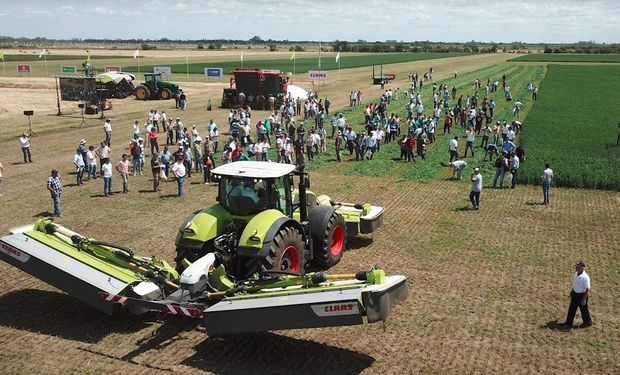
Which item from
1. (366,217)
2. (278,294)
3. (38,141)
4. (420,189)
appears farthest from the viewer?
(38,141)

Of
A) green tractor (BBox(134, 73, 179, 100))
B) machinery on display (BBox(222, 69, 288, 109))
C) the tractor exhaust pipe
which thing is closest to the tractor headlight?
the tractor exhaust pipe

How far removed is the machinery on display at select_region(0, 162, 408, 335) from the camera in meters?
8.45

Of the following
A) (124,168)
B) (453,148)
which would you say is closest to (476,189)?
(453,148)

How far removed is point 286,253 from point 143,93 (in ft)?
130

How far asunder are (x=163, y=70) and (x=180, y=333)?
4239 centimetres

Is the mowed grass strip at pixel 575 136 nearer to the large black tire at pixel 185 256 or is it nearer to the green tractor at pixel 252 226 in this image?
the green tractor at pixel 252 226

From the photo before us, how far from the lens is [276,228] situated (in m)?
10.3

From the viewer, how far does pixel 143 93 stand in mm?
47094

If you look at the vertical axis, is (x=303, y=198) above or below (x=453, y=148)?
above

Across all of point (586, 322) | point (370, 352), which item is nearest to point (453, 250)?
point (586, 322)

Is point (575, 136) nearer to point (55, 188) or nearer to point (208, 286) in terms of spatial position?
point (55, 188)

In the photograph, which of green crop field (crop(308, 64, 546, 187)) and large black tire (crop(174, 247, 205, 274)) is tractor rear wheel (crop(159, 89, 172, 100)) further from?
large black tire (crop(174, 247, 205, 274))

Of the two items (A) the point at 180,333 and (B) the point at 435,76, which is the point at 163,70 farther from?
(A) the point at 180,333

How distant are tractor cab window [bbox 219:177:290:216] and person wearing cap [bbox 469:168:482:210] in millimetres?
8892
